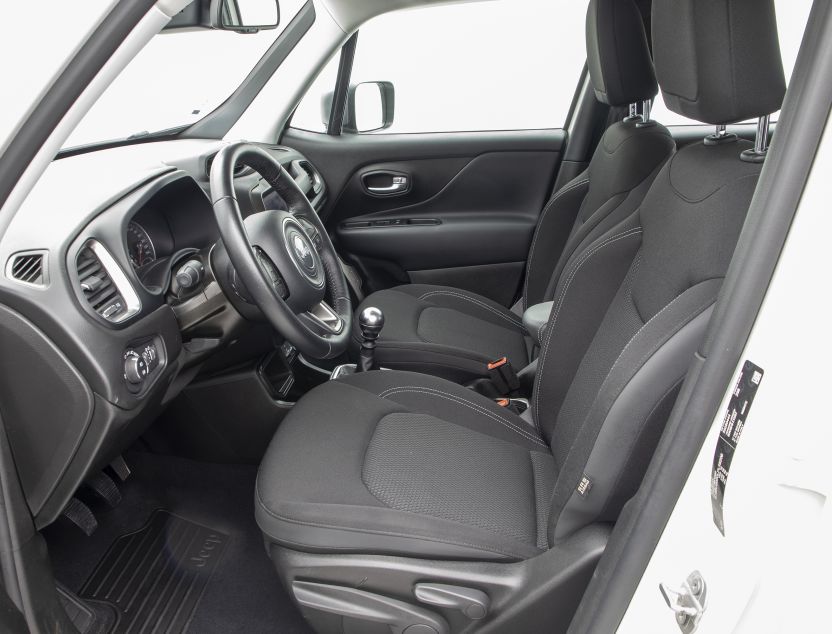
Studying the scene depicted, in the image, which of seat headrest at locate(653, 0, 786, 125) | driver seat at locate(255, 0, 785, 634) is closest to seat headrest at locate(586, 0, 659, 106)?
driver seat at locate(255, 0, 785, 634)

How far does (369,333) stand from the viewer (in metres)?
1.82

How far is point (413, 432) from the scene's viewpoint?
135cm

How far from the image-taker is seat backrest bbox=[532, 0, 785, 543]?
949mm

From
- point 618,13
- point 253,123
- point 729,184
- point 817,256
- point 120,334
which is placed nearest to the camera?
point 817,256

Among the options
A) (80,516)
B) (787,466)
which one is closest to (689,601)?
(787,466)

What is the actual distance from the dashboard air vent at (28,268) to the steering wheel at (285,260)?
11.2 inches

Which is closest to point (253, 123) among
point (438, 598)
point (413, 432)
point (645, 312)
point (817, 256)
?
point (413, 432)

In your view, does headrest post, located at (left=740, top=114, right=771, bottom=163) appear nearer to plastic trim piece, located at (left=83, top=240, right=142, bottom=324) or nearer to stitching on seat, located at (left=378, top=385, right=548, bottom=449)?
stitching on seat, located at (left=378, top=385, right=548, bottom=449)

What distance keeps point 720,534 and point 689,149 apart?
2.47 ft

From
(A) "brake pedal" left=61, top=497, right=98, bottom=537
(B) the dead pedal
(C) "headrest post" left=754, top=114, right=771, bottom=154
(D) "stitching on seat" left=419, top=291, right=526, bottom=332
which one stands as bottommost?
(B) the dead pedal

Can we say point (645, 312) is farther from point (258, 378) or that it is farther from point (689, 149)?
point (258, 378)

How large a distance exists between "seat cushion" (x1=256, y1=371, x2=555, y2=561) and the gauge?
422mm

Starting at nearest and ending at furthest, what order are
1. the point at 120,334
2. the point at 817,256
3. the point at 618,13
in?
1. the point at 817,256
2. the point at 120,334
3. the point at 618,13

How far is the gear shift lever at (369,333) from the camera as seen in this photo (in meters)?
1.78
